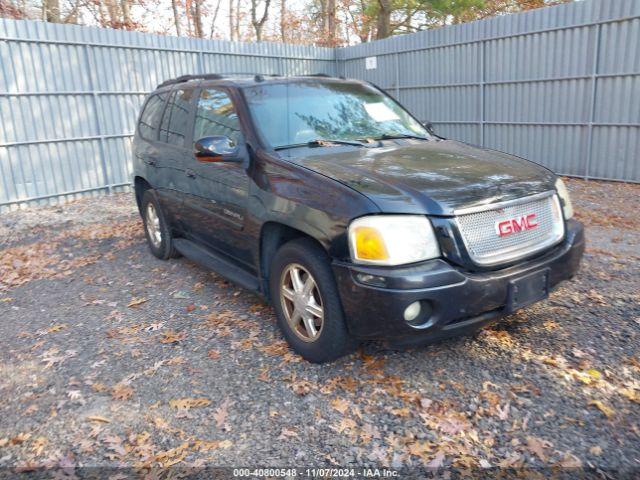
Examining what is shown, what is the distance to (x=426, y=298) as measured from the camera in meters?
2.71

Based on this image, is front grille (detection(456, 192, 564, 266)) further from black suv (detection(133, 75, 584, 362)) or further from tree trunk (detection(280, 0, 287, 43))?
tree trunk (detection(280, 0, 287, 43))

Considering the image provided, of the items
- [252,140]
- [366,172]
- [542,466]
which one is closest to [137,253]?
[252,140]

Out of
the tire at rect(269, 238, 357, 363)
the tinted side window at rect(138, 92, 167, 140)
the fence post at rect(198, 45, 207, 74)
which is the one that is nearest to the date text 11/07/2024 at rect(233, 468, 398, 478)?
the tire at rect(269, 238, 357, 363)

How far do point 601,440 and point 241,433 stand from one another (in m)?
1.84

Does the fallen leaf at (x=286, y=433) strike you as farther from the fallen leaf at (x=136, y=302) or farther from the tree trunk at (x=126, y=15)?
the tree trunk at (x=126, y=15)

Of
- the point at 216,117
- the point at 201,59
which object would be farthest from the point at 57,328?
the point at 201,59

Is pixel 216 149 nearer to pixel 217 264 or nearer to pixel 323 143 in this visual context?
pixel 323 143

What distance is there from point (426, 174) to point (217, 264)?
2.06 metres

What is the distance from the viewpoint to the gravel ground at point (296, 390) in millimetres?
2582

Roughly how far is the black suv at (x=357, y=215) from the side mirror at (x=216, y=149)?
0.04ft

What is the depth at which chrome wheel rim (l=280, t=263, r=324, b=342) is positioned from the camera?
10.4 feet

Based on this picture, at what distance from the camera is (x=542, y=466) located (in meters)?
2.39

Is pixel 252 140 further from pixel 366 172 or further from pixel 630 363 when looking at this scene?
pixel 630 363

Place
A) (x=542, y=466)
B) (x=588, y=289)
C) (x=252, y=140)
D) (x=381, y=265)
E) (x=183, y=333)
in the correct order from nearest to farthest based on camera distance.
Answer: (x=542, y=466), (x=381, y=265), (x=252, y=140), (x=183, y=333), (x=588, y=289)
